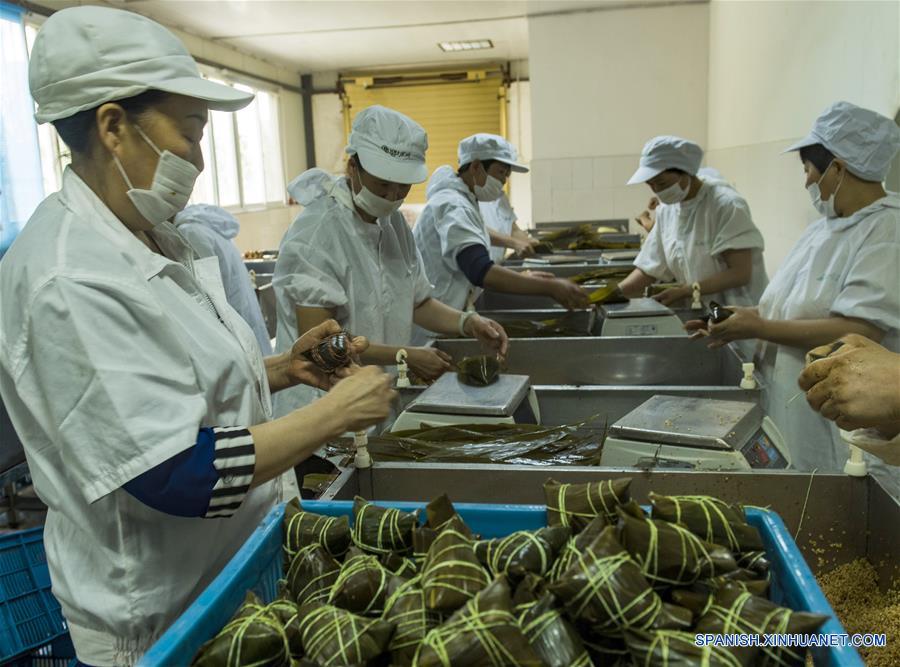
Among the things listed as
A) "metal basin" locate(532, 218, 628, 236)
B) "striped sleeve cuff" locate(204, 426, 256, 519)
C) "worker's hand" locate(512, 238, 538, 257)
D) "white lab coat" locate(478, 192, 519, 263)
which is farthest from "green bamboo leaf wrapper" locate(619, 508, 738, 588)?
"metal basin" locate(532, 218, 628, 236)

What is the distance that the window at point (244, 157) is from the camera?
820 centimetres

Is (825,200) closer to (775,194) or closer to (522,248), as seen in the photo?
(775,194)

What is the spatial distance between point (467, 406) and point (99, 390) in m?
1.00

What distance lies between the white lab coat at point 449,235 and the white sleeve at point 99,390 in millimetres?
2304

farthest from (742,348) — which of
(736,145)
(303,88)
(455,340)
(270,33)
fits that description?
(303,88)

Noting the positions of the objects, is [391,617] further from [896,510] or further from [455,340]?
[455,340]

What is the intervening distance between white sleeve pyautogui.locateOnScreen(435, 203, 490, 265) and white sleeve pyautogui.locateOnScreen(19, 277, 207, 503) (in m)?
2.29

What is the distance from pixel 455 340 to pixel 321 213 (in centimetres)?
76

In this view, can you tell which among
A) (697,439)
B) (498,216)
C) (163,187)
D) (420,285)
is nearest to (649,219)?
(498,216)

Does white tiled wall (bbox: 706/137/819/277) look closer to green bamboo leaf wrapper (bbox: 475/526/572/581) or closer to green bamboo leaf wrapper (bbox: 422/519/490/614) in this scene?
green bamboo leaf wrapper (bbox: 475/526/572/581)

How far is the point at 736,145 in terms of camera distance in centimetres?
519

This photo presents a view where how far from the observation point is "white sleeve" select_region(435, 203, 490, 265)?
3.18 meters

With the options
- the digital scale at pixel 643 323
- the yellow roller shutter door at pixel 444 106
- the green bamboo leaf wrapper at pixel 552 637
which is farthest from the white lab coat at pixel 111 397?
the yellow roller shutter door at pixel 444 106

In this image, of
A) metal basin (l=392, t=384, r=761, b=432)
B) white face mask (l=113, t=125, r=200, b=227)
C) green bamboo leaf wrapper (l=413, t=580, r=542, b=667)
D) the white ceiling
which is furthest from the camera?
the white ceiling
